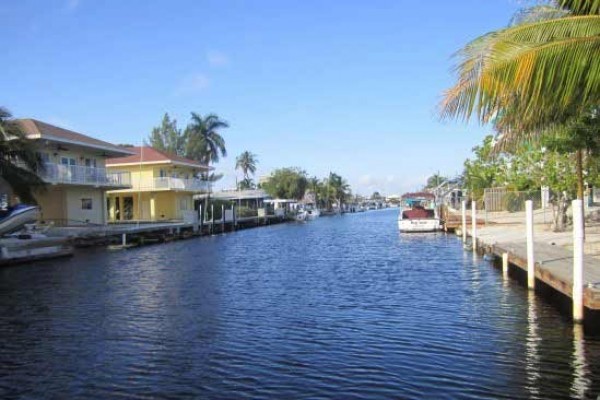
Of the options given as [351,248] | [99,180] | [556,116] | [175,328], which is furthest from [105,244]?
[556,116]

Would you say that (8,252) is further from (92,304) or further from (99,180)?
(99,180)

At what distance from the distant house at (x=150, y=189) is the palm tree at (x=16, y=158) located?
26367 millimetres

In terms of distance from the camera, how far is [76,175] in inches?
1734

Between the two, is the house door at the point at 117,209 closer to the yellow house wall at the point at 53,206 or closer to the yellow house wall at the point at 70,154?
the yellow house wall at the point at 70,154

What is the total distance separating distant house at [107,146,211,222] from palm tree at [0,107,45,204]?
86.5ft

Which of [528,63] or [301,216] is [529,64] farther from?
[301,216]

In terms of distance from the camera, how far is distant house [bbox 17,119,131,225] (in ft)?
137

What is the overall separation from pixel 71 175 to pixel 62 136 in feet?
9.44

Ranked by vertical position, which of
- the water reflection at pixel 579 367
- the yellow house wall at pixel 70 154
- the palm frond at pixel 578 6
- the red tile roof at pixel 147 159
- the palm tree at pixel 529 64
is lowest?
the water reflection at pixel 579 367

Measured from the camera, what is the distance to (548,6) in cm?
1084

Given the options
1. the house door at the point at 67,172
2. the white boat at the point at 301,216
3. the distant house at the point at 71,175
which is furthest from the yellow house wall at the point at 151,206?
the white boat at the point at 301,216

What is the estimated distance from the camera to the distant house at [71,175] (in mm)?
41844

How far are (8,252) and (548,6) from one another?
25.6m

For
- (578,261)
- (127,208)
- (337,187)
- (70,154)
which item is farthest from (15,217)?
(337,187)
